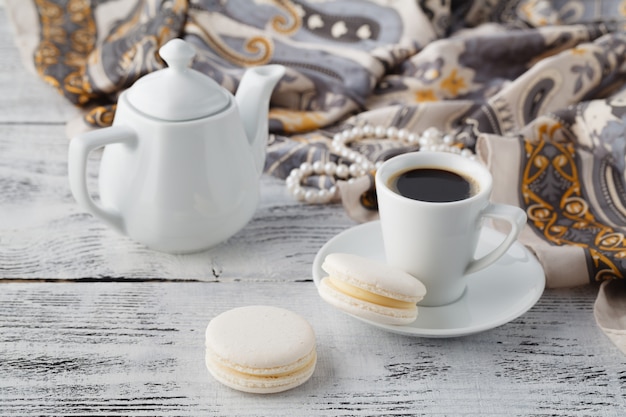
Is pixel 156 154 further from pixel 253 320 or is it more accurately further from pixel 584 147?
pixel 584 147

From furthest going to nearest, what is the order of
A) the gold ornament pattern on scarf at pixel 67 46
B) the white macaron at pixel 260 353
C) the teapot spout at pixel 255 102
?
1. the gold ornament pattern on scarf at pixel 67 46
2. the teapot spout at pixel 255 102
3. the white macaron at pixel 260 353

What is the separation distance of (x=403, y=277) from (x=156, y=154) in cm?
29

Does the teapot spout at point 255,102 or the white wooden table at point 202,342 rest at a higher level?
the teapot spout at point 255,102

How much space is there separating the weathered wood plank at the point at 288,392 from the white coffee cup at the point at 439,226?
68 millimetres

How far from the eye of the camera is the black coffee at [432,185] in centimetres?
75

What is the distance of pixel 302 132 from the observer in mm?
1209

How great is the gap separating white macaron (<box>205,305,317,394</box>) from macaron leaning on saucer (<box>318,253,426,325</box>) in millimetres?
49

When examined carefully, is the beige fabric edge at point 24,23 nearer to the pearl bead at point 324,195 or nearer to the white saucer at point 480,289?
the pearl bead at point 324,195

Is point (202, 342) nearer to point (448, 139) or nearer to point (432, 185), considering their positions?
point (432, 185)

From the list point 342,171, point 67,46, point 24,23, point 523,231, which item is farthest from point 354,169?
point 24,23

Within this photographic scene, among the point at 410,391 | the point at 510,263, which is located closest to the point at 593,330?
the point at 510,263

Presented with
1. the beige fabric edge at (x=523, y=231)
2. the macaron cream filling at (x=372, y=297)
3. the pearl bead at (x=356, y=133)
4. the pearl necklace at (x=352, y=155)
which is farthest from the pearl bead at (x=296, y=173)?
the macaron cream filling at (x=372, y=297)

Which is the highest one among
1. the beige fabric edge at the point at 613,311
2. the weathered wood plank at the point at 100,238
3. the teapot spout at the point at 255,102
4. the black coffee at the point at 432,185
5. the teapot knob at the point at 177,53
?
the teapot knob at the point at 177,53

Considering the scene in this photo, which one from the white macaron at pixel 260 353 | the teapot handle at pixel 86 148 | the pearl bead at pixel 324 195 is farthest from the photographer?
the pearl bead at pixel 324 195
